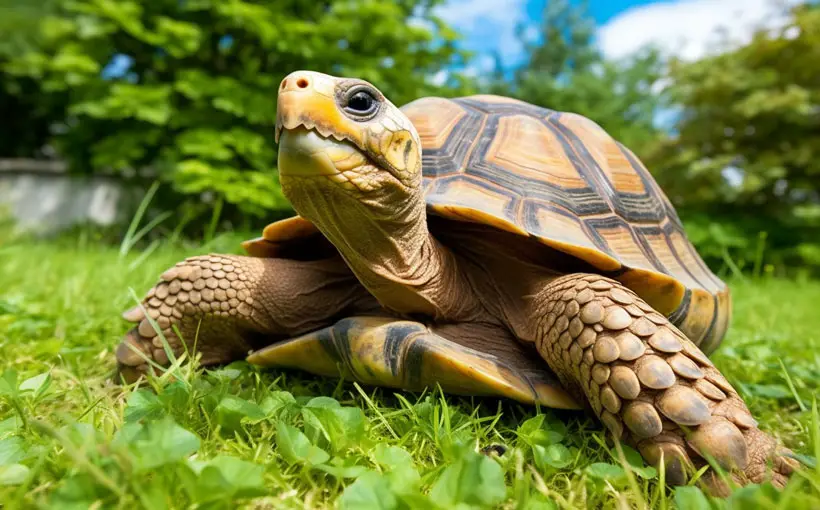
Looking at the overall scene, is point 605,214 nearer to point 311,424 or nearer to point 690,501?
point 690,501

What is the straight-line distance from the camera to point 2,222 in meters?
8.77

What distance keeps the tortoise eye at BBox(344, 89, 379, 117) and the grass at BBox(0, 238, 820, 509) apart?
78 cm

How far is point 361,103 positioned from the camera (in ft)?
4.48

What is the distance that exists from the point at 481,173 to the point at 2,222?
33.6ft

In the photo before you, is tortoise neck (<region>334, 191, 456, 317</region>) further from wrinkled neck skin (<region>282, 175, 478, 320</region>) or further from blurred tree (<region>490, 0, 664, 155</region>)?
blurred tree (<region>490, 0, 664, 155</region>)

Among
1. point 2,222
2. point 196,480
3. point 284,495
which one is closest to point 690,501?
point 284,495

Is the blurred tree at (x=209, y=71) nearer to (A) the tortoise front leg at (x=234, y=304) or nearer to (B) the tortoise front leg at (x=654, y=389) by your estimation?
(A) the tortoise front leg at (x=234, y=304)

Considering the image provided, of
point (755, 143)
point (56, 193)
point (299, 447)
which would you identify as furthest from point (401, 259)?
point (56, 193)

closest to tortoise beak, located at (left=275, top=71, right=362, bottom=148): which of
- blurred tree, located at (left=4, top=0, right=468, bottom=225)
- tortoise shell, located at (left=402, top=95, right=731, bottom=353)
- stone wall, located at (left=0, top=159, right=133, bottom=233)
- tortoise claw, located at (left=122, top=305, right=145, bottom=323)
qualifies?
tortoise shell, located at (left=402, top=95, right=731, bottom=353)

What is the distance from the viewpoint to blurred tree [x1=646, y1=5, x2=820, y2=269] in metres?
10.2

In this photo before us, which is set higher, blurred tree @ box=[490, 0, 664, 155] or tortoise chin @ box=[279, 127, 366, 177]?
blurred tree @ box=[490, 0, 664, 155]

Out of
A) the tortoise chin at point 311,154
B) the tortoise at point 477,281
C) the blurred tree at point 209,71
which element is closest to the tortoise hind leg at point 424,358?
the tortoise at point 477,281

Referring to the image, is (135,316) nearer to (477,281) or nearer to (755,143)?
(477,281)

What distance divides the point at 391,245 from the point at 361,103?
0.43 meters
